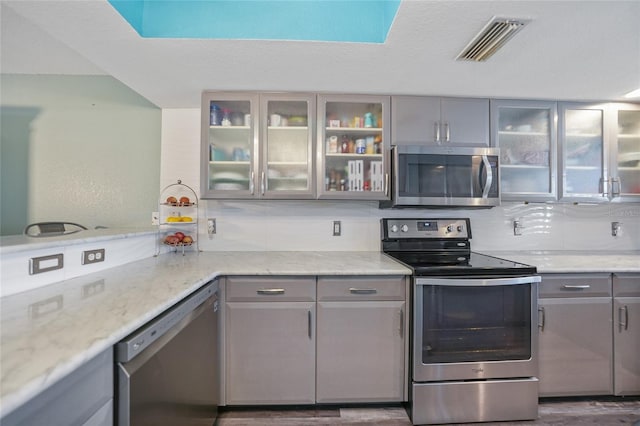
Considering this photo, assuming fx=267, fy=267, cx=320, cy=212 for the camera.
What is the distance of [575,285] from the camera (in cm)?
171

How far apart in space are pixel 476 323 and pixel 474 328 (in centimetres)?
3

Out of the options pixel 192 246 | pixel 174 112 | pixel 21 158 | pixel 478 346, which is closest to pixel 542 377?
pixel 478 346

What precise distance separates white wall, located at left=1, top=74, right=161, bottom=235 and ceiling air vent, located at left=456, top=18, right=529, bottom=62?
2359 millimetres

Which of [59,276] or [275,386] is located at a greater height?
[59,276]

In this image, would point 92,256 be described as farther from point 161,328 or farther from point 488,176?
point 488,176

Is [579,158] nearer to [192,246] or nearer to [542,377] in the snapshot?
[542,377]

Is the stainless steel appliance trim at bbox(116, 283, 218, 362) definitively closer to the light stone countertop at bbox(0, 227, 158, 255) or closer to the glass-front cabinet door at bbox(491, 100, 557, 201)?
the light stone countertop at bbox(0, 227, 158, 255)

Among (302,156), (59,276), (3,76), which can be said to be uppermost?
(3,76)

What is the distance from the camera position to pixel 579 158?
2107 millimetres

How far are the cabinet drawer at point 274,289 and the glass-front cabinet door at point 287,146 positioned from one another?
63 cm

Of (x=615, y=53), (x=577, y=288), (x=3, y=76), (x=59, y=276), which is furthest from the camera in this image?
(x=3, y=76)

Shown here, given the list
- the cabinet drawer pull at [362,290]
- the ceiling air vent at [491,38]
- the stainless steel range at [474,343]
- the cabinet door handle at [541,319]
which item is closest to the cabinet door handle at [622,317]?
the cabinet door handle at [541,319]

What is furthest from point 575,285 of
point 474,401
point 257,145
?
point 257,145

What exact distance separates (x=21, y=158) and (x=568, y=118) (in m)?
4.58
